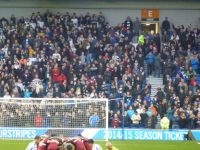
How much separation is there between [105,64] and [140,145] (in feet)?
31.4

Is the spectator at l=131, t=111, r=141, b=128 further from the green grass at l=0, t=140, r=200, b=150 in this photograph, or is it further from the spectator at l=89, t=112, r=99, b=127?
the spectator at l=89, t=112, r=99, b=127

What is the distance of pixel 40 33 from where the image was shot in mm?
38281

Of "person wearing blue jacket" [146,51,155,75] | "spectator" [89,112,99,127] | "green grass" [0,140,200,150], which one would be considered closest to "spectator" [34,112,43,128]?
"green grass" [0,140,200,150]

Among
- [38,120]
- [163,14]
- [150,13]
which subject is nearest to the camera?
[38,120]

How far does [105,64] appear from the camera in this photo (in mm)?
35750

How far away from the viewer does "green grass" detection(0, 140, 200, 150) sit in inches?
1009

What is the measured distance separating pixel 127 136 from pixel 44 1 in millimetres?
14763

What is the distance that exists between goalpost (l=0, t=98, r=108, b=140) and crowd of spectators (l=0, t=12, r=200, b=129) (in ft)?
10.6

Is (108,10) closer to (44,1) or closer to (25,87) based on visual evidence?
(44,1)

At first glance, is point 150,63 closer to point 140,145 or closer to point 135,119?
point 135,119

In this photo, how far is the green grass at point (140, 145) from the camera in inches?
1009

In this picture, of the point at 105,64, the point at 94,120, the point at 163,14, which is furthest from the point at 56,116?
the point at 163,14

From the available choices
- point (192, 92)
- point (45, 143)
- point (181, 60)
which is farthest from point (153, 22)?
point (45, 143)

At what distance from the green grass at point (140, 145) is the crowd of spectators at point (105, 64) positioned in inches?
107
